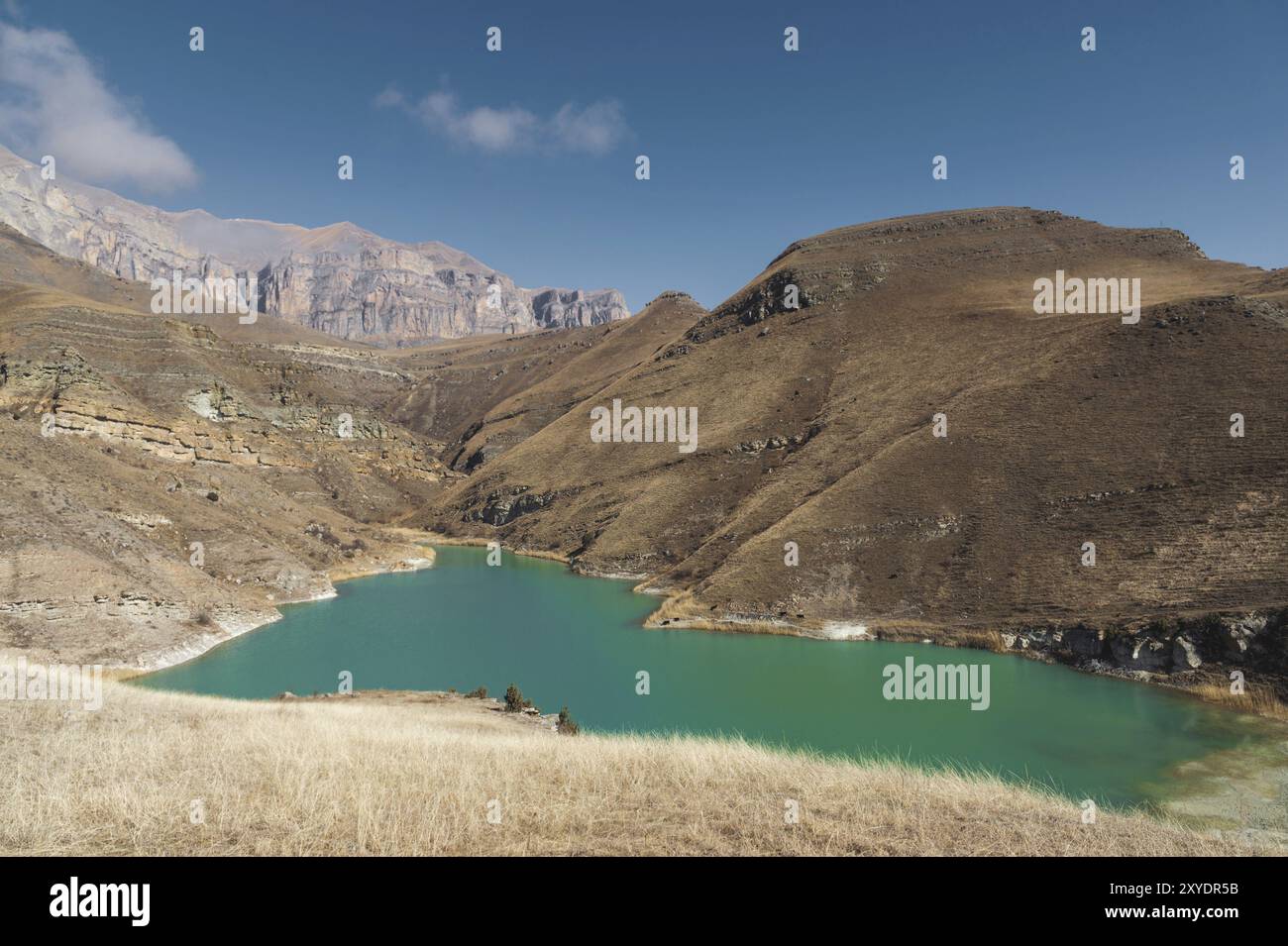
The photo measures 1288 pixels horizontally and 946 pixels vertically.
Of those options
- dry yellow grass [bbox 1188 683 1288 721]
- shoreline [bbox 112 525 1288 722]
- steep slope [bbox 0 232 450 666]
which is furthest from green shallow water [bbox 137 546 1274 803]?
steep slope [bbox 0 232 450 666]

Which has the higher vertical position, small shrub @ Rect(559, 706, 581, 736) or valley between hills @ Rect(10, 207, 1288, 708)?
valley between hills @ Rect(10, 207, 1288, 708)

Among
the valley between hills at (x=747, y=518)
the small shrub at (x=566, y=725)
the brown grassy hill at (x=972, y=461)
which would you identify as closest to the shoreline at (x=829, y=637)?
the valley between hills at (x=747, y=518)

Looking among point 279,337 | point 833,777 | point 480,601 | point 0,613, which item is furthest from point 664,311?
point 833,777

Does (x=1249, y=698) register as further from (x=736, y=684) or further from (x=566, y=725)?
(x=566, y=725)

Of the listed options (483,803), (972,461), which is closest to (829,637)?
(972,461)

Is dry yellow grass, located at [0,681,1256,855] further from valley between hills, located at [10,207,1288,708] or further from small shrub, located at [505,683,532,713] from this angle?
valley between hills, located at [10,207,1288,708]

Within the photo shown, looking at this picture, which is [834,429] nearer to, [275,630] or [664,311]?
[275,630]
